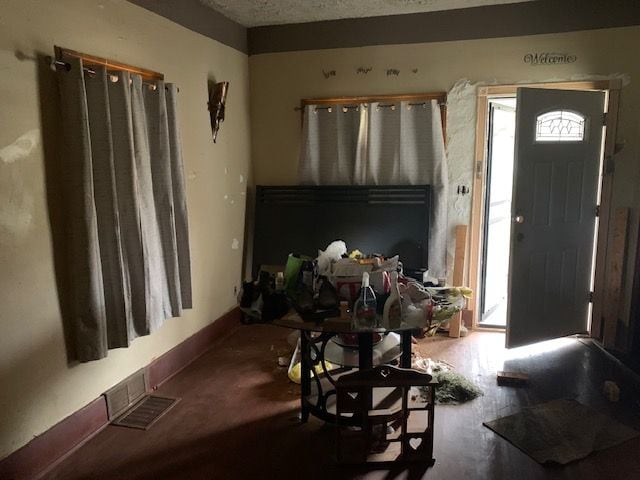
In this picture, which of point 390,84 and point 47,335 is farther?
point 390,84

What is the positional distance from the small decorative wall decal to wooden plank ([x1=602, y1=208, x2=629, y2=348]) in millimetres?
1118

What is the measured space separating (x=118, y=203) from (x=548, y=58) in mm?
3050

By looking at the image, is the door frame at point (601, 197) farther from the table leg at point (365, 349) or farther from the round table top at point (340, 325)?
the round table top at point (340, 325)

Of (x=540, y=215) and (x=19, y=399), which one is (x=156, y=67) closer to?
(x=19, y=399)

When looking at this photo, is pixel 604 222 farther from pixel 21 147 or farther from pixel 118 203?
pixel 21 147

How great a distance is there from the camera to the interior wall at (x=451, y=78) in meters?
3.31

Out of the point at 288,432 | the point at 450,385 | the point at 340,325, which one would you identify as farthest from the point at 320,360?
the point at 450,385

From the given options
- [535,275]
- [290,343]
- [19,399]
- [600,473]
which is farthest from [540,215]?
[19,399]

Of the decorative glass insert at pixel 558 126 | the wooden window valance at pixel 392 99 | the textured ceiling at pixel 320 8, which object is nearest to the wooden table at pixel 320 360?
the decorative glass insert at pixel 558 126

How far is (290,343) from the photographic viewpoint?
134 inches

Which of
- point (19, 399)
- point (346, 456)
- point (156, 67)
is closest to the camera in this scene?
point (19, 399)

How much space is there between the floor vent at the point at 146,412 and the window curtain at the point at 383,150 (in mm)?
2000

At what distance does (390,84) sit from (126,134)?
7.09 feet

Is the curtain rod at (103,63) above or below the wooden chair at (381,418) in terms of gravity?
above
